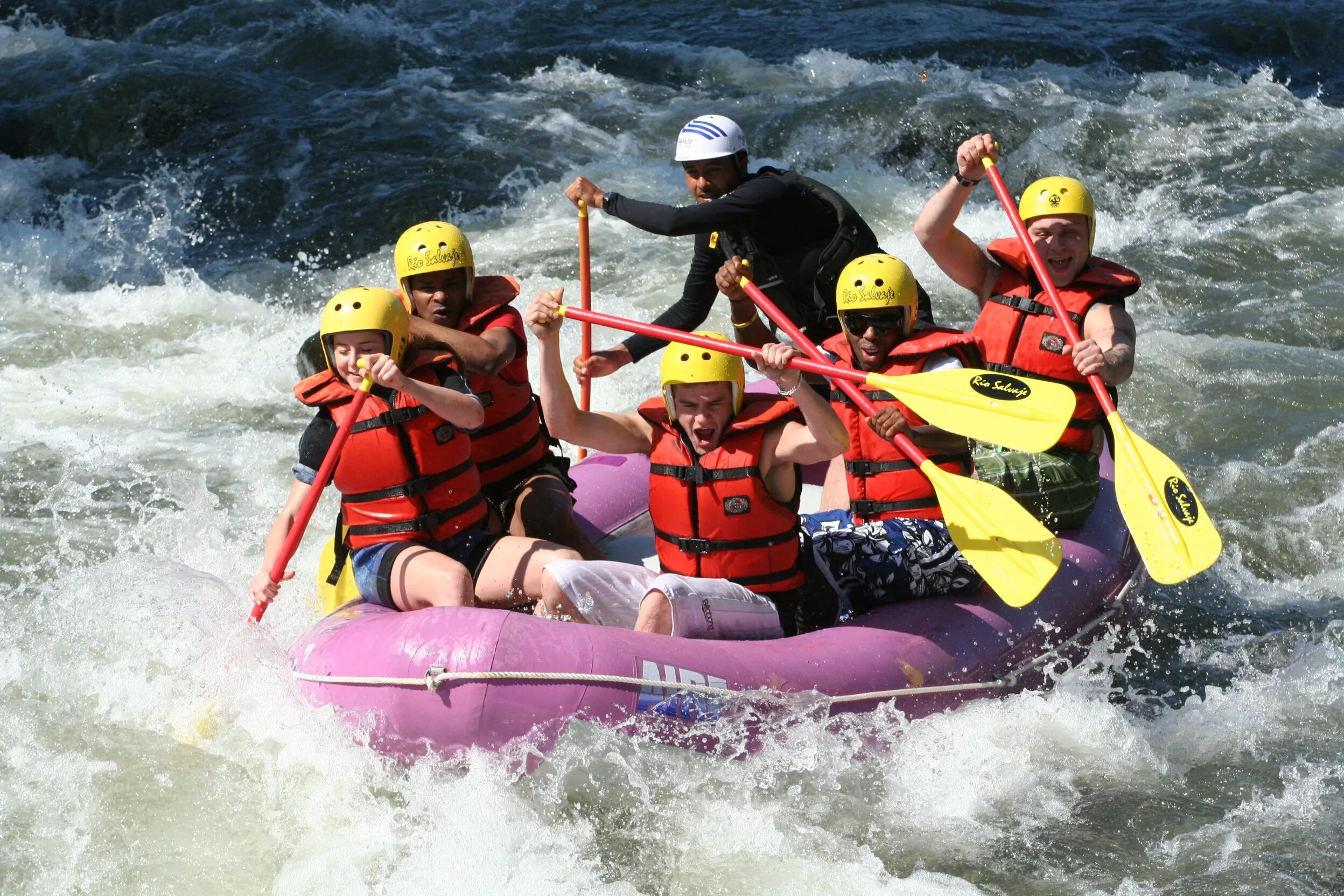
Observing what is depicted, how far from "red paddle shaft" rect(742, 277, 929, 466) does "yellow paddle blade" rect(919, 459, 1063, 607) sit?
7cm

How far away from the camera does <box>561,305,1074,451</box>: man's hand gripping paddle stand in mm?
4176

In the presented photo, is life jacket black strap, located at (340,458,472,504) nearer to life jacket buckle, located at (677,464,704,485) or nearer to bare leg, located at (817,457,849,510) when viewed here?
life jacket buckle, located at (677,464,704,485)

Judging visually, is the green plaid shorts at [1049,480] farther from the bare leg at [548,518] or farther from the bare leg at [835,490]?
the bare leg at [548,518]

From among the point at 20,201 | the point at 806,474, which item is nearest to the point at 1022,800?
the point at 806,474

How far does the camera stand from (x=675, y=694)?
12.7 feet

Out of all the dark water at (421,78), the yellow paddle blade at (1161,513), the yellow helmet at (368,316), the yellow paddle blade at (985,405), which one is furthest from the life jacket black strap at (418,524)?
the dark water at (421,78)

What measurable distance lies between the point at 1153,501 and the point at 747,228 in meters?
1.61

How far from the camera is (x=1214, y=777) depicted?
176 inches

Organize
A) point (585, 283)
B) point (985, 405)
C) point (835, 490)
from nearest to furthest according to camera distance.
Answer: point (985, 405)
point (835, 490)
point (585, 283)

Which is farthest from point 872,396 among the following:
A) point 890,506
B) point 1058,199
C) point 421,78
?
point 421,78

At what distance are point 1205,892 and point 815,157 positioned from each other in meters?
7.60

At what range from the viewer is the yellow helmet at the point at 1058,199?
4750 mm

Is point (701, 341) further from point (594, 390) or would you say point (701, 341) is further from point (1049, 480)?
point (594, 390)

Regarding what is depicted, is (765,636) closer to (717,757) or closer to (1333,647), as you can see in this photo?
(717,757)
